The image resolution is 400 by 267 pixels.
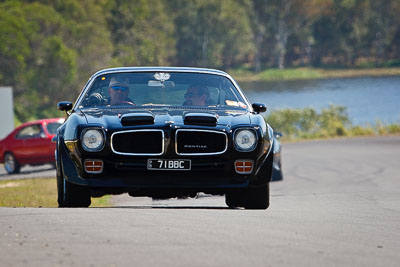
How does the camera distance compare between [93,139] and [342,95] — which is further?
[342,95]

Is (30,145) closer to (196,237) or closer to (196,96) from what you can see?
(196,96)

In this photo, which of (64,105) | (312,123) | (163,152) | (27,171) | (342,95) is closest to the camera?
(163,152)

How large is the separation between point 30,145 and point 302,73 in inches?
4050

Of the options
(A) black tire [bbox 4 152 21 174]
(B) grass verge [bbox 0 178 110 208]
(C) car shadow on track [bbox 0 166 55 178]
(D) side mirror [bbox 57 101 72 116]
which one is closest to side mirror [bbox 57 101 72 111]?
(D) side mirror [bbox 57 101 72 116]

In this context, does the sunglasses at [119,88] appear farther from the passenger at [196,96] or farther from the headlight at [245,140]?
the headlight at [245,140]

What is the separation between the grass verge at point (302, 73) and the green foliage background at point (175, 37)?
2086 millimetres

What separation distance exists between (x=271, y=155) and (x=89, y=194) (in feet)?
6.47

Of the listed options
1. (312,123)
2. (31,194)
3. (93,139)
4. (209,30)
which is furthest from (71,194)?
(209,30)

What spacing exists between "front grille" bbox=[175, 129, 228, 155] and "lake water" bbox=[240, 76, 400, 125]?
49373mm

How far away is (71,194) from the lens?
9.39 m

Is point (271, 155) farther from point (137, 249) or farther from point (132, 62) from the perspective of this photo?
point (132, 62)

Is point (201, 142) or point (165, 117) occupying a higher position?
point (165, 117)

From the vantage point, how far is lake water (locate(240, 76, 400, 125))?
6681cm

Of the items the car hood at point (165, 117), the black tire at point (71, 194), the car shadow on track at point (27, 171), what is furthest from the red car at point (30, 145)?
the car hood at point (165, 117)
